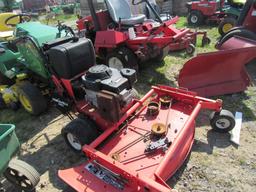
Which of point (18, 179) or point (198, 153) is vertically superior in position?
point (18, 179)

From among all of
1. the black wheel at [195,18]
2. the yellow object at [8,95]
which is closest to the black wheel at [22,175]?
the yellow object at [8,95]

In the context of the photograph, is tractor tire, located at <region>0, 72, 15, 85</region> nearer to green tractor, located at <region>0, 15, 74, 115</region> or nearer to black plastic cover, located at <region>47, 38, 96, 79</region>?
A: green tractor, located at <region>0, 15, 74, 115</region>

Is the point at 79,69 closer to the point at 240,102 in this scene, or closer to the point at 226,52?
the point at 226,52

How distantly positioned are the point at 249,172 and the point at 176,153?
910mm

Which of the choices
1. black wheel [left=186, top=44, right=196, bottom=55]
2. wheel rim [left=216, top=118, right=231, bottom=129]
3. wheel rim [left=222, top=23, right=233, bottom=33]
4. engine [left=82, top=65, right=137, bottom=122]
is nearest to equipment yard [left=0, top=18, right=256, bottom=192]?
wheel rim [left=216, top=118, right=231, bottom=129]

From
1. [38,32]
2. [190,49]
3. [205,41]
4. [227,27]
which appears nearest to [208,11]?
[227,27]

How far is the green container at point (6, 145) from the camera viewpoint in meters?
2.36

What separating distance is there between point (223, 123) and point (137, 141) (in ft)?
4.41

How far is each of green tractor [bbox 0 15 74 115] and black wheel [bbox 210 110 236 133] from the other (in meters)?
2.57

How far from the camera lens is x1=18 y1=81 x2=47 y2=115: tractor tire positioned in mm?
4332

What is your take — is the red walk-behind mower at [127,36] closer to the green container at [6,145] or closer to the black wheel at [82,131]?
the black wheel at [82,131]

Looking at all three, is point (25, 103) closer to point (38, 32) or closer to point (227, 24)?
point (38, 32)

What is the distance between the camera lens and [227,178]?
120 inches

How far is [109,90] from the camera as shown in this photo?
3.04 m
